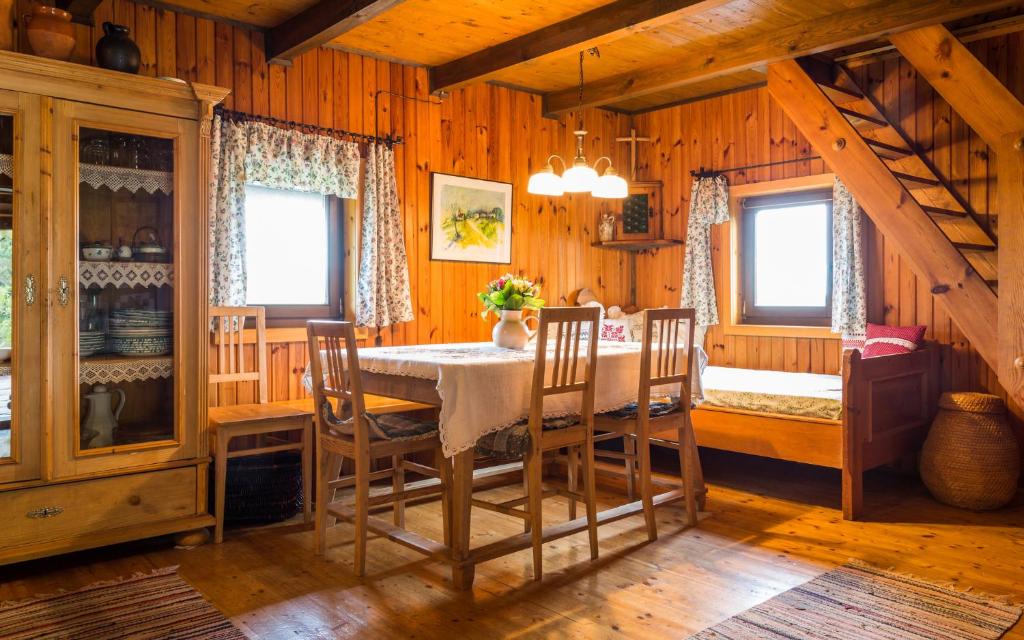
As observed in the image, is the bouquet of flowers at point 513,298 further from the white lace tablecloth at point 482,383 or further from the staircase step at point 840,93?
the staircase step at point 840,93

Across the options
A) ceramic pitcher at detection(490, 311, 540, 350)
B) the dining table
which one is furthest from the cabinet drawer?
ceramic pitcher at detection(490, 311, 540, 350)

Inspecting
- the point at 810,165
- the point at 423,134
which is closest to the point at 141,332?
the point at 423,134

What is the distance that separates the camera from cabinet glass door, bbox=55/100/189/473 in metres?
2.97

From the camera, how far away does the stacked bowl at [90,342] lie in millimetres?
2990

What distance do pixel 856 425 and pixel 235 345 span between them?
315 cm

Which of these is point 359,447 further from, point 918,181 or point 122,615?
point 918,181

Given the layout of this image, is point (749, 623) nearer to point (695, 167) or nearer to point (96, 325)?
point (96, 325)

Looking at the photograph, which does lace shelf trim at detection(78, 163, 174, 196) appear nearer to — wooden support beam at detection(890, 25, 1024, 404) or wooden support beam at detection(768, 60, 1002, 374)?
A: wooden support beam at detection(768, 60, 1002, 374)

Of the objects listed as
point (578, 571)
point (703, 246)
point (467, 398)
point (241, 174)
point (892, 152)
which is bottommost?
point (578, 571)

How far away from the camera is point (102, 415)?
3.04 metres

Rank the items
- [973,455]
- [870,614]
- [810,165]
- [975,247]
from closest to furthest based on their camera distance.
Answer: [870,614]
[973,455]
[975,247]
[810,165]

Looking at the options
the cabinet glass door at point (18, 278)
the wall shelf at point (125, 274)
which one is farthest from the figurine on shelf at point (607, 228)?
the cabinet glass door at point (18, 278)

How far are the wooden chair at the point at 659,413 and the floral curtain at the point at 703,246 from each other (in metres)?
2.00

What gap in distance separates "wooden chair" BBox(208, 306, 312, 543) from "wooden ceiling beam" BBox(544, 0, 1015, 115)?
275 cm
